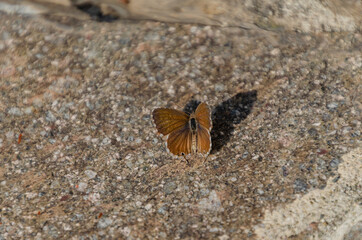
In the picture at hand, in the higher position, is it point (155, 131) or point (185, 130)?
point (185, 130)

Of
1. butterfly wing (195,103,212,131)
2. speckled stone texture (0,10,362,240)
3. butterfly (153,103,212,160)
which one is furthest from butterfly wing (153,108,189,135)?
speckled stone texture (0,10,362,240)

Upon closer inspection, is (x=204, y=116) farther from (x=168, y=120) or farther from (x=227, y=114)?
(x=227, y=114)

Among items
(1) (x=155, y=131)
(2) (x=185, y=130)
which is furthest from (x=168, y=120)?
(1) (x=155, y=131)

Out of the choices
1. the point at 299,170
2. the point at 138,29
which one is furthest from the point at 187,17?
the point at 299,170

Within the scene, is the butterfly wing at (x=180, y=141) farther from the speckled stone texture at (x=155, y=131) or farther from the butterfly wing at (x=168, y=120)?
the speckled stone texture at (x=155, y=131)

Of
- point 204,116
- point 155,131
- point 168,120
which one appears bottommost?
point 155,131

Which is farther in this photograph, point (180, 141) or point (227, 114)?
point (227, 114)
